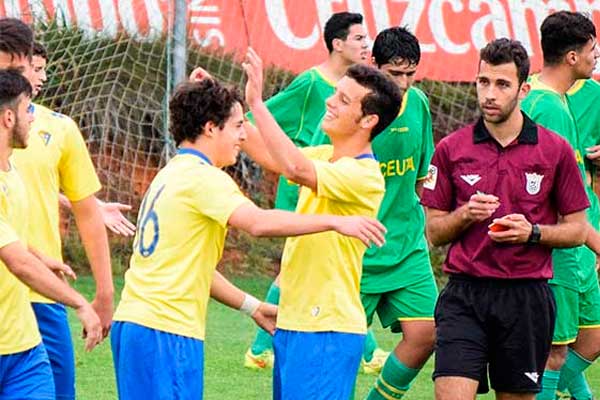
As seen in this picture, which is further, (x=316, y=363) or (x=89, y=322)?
(x=316, y=363)

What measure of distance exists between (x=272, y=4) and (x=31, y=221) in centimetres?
717

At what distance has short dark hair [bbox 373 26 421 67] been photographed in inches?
322

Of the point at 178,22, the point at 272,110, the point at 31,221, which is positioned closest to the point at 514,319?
the point at 31,221

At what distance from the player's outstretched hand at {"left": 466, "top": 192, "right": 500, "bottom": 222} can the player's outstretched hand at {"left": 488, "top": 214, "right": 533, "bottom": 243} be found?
75 millimetres

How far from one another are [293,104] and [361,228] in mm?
3490

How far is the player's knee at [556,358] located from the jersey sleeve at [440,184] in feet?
4.86

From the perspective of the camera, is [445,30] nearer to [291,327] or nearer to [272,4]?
[272,4]

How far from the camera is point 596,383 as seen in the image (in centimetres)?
964

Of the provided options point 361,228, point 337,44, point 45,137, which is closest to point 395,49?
point 337,44

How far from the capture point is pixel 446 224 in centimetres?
671

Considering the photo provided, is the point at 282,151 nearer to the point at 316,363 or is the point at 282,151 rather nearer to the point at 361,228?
the point at 361,228

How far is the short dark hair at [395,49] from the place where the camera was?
8.18 meters

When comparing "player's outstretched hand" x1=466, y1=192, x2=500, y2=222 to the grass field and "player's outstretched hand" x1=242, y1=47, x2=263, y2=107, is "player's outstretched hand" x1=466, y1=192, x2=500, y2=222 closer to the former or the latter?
"player's outstretched hand" x1=242, y1=47, x2=263, y2=107

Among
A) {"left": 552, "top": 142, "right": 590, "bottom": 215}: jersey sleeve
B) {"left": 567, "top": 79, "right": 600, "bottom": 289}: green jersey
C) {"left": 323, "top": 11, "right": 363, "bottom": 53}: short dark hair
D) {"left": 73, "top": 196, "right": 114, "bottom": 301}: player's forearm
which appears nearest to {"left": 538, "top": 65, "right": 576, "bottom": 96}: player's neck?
{"left": 567, "top": 79, "right": 600, "bottom": 289}: green jersey
